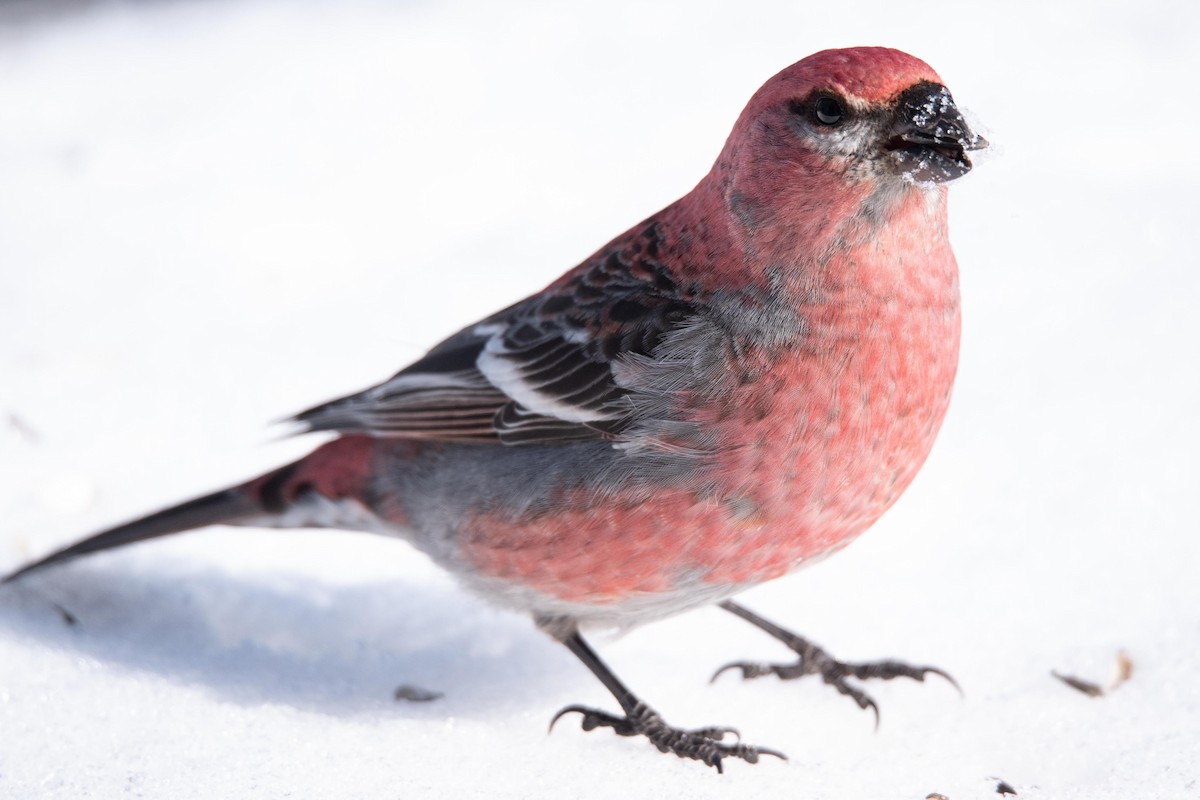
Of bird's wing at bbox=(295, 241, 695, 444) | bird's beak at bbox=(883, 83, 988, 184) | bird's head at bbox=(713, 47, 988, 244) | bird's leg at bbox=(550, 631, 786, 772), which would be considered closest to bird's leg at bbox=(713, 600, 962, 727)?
bird's leg at bbox=(550, 631, 786, 772)

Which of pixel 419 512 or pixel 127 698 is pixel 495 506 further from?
pixel 127 698

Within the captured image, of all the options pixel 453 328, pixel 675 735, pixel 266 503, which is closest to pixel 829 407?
pixel 675 735

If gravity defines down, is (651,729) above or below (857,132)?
below

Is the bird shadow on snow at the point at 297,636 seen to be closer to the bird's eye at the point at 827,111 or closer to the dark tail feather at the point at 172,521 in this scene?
the dark tail feather at the point at 172,521

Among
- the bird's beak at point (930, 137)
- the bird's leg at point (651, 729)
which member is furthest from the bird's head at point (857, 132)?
the bird's leg at point (651, 729)

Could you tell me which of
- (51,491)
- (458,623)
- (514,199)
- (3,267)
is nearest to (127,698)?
(458,623)

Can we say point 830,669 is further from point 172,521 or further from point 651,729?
point 172,521
